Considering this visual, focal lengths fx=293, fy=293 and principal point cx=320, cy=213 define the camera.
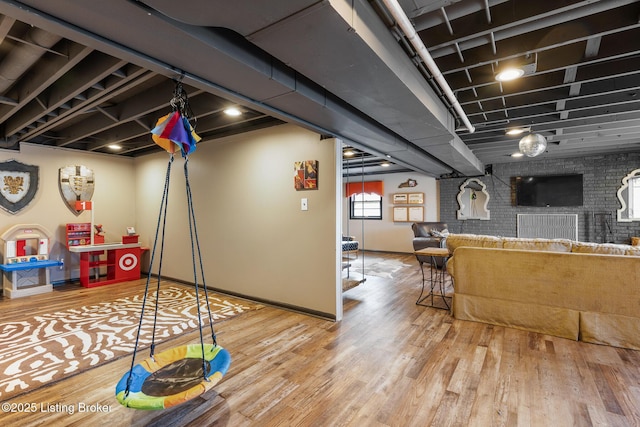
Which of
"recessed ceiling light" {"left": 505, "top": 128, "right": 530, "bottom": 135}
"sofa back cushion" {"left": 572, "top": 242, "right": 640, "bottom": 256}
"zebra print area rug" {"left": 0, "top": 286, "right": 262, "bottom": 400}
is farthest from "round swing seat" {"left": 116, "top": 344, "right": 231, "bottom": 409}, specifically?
"recessed ceiling light" {"left": 505, "top": 128, "right": 530, "bottom": 135}

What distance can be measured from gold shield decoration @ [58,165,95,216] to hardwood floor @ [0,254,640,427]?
13.8 feet

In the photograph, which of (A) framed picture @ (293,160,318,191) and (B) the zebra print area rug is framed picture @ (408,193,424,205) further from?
(B) the zebra print area rug

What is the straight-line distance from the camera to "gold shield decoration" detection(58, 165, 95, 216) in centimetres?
521

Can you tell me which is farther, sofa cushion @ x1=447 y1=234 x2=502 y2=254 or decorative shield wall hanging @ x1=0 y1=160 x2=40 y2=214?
decorative shield wall hanging @ x1=0 y1=160 x2=40 y2=214

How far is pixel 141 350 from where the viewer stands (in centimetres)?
267

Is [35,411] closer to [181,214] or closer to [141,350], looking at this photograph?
[141,350]

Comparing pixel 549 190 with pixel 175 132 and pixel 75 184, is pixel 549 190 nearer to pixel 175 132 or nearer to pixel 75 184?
pixel 175 132

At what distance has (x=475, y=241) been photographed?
12.0ft

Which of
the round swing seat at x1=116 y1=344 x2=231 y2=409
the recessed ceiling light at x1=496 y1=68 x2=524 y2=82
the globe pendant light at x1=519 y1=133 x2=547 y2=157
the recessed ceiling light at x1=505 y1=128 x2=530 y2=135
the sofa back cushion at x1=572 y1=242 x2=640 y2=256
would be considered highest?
the recessed ceiling light at x1=505 y1=128 x2=530 y2=135

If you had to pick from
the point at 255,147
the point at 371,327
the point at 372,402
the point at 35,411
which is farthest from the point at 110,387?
the point at 255,147

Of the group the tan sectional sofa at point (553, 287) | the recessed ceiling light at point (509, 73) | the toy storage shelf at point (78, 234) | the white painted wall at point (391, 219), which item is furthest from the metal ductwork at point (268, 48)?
the white painted wall at point (391, 219)

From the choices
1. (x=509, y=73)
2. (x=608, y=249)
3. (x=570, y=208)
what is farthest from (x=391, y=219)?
(x=509, y=73)

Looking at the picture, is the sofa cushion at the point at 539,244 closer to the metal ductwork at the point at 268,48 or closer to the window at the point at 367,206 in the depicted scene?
the metal ductwork at the point at 268,48

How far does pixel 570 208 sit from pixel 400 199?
13.0 feet
